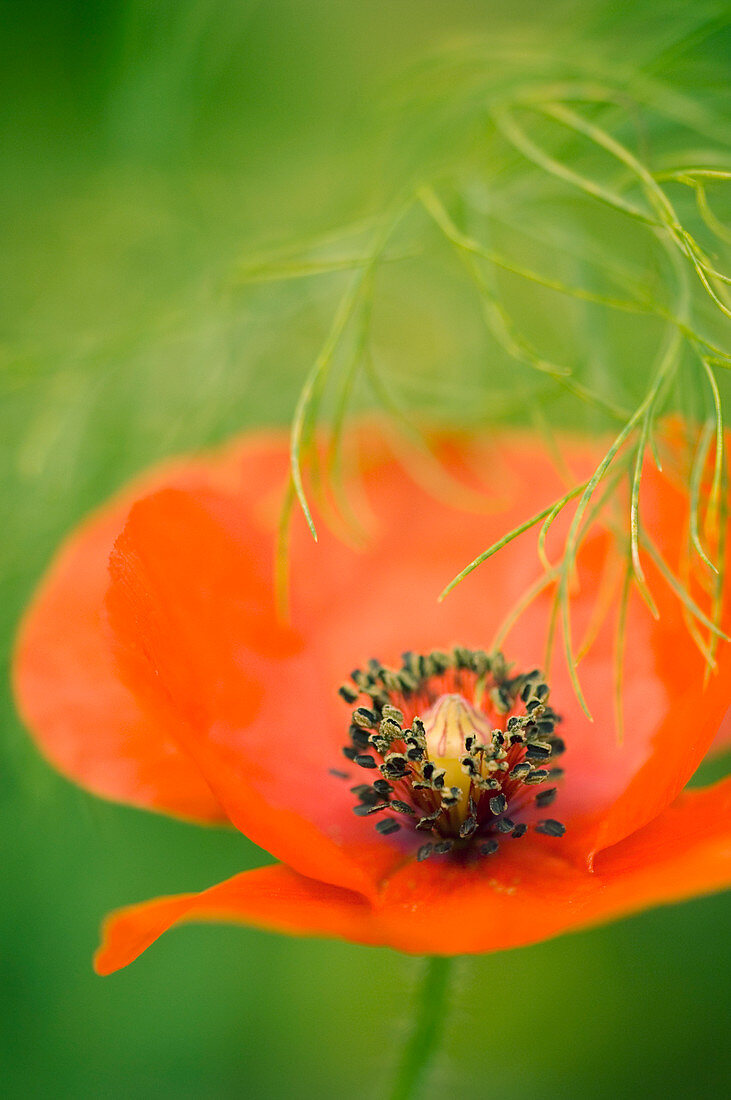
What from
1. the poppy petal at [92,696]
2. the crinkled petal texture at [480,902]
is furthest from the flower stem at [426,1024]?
the poppy petal at [92,696]

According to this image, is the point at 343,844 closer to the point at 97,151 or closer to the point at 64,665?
the point at 64,665

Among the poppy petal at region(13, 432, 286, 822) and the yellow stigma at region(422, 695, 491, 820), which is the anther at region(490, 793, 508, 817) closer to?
the yellow stigma at region(422, 695, 491, 820)

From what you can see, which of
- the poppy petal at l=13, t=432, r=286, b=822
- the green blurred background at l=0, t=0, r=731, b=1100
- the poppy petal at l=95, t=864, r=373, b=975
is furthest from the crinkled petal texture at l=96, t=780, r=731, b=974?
the green blurred background at l=0, t=0, r=731, b=1100

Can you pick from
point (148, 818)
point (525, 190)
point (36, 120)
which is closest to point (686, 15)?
point (525, 190)

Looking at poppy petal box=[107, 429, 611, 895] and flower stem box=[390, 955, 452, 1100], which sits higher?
poppy petal box=[107, 429, 611, 895]

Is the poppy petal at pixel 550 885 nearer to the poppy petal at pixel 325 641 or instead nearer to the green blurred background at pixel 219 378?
the poppy petal at pixel 325 641

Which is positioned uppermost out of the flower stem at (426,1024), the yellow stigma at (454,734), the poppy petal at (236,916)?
the yellow stigma at (454,734)
